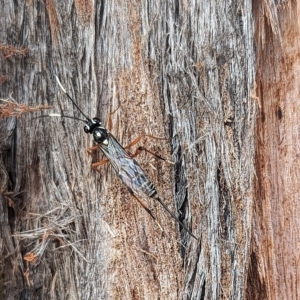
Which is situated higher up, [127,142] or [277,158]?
[127,142]

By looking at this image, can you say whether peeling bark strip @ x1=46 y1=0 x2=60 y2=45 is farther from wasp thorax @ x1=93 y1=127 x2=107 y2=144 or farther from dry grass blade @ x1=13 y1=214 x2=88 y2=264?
dry grass blade @ x1=13 y1=214 x2=88 y2=264

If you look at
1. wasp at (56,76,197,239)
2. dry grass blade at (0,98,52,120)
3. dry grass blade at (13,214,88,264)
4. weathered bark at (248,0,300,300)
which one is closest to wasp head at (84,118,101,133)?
wasp at (56,76,197,239)

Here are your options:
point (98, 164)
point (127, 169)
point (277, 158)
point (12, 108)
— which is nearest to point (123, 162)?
point (127, 169)

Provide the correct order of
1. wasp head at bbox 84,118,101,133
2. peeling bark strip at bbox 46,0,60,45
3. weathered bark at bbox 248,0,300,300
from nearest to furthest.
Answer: weathered bark at bbox 248,0,300,300, wasp head at bbox 84,118,101,133, peeling bark strip at bbox 46,0,60,45

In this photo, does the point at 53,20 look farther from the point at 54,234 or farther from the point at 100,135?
the point at 54,234

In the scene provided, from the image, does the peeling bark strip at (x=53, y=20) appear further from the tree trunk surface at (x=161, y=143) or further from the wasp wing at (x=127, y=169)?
the wasp wing at (x=127, y=169)

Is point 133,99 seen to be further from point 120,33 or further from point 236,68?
point 236,68
